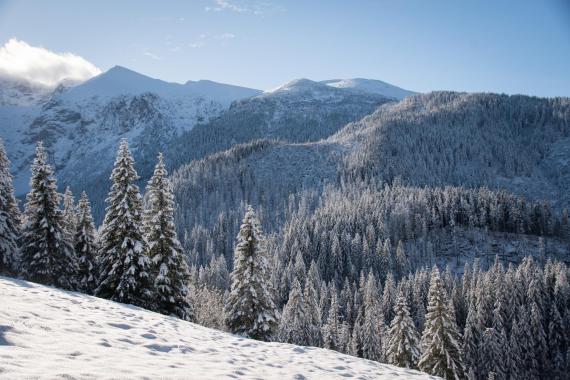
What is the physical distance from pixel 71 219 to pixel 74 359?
2949 centimetres

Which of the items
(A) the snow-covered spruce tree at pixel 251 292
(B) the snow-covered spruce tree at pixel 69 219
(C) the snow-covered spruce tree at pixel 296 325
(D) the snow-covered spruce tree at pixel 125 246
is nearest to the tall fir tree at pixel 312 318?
(C) the snow-covered spruce tree at pixel 296 325

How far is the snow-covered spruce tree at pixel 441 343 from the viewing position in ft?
106

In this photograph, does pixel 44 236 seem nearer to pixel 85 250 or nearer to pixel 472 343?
pixel 85 250

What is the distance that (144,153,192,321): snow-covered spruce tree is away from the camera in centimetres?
2858

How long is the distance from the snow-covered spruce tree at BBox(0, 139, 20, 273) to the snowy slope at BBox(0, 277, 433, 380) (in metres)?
12.7

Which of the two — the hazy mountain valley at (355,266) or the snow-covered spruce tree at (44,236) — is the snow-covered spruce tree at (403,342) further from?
the snow-covered spruce tree at (44,236)

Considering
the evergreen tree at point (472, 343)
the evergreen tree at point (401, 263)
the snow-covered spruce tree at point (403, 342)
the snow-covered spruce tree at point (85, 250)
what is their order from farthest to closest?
the evergreen tree at point (401, 263) < the evergreen tree at point (472, 343) < the snow-covered spruce tree at point (403, 342) < the snow-covered spruce tree at point (85, 250)

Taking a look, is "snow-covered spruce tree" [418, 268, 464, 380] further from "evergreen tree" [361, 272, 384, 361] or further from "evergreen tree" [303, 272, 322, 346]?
"evergreen tree" [361, 272, 384, 361]

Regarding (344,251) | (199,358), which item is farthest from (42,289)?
(344,251)

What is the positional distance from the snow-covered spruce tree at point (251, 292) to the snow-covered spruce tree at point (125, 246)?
6.28 m

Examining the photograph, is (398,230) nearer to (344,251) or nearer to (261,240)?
(344,251)

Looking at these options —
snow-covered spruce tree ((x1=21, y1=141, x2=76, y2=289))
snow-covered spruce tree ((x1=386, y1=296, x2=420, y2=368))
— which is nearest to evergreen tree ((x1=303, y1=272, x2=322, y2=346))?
snow-covered spruce tree ((x1=386, y1=296, x2=420, y2=368))

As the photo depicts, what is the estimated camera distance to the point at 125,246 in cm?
2733

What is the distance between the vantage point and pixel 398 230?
135 meters
